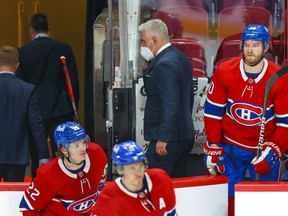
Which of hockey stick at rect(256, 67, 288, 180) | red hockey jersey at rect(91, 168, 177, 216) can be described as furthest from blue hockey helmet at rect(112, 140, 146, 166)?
hockey stick at rect(256, 67, 288, 180)

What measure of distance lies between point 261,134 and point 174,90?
72 cm

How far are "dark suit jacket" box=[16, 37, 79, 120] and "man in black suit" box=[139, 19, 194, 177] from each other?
123cm

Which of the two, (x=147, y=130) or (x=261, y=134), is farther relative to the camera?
(x=147, y=130)

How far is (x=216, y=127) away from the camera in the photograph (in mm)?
6902

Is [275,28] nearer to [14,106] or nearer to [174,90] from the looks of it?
[174,90]

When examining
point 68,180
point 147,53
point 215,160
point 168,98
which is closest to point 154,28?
point 147,53

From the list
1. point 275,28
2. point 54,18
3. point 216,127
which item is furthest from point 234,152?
point 54,18

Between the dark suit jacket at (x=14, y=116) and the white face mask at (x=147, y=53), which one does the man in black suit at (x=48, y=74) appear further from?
the white face mask at (x=147, y=53)

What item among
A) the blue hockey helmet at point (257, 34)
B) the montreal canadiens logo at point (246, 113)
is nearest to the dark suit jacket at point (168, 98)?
the montreal canadiens logo at point (246, 113)

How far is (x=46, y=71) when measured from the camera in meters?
8.38

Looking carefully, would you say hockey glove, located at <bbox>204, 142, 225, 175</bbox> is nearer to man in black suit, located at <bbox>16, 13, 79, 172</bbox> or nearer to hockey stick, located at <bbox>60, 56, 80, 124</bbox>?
hockey stick, located at <bbox>60, 56, 80, 124</bbox>

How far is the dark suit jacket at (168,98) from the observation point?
709cm

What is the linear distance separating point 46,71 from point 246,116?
2.05 metres

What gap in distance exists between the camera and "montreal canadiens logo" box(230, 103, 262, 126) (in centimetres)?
682
